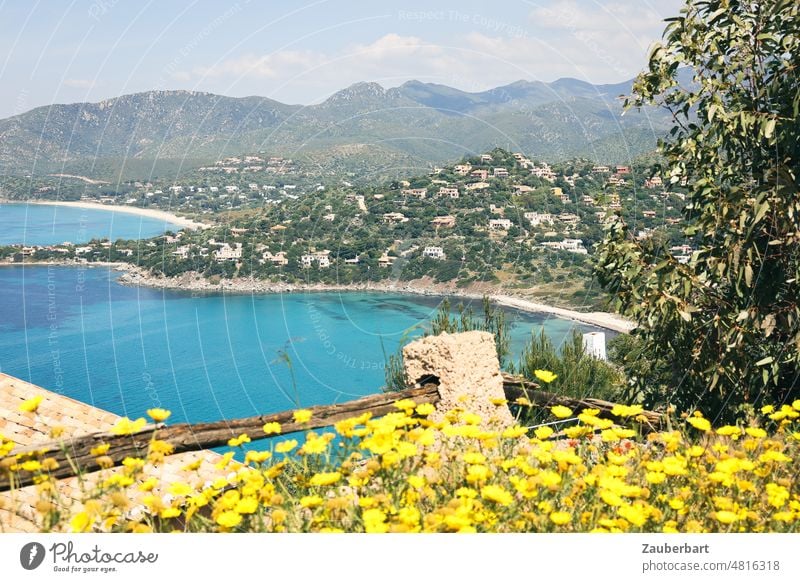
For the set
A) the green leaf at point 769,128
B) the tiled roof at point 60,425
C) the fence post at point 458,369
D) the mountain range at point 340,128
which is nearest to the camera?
the tiled roof at point 60,425

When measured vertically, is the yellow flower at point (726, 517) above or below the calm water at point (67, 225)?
above

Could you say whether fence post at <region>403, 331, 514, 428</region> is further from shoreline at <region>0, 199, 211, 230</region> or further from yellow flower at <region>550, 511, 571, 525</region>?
shoreline at <region>0, 199, 211, 230</region>

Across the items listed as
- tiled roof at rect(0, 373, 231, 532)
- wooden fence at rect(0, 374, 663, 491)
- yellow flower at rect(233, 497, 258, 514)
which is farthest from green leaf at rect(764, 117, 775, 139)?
yellow flower at rect(233, 497, 258, 514)

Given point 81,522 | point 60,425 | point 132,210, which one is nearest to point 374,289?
point 132,210

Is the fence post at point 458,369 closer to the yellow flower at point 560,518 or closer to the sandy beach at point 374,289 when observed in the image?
the yellow flower at point 560,518

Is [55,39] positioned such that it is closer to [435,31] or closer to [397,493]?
[435,31]

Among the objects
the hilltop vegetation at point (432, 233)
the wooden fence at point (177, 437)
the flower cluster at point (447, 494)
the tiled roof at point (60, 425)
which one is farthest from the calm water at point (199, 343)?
the flower cluster at point (447, 494)
